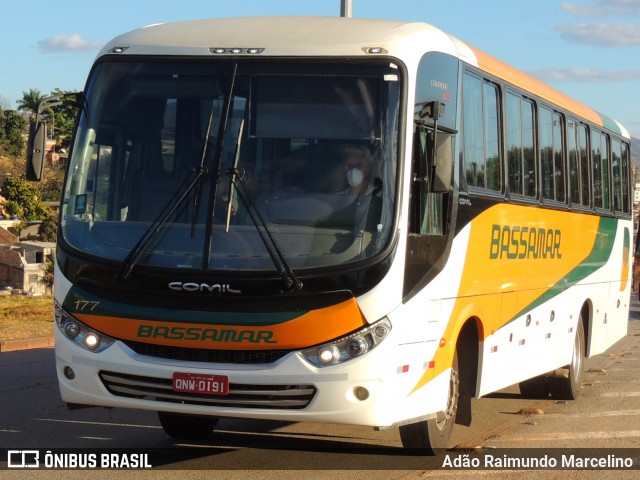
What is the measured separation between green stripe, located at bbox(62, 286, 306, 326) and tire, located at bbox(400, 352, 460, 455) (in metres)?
1.72

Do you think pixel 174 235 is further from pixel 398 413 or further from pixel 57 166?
pixel 57 166

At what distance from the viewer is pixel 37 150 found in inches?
356

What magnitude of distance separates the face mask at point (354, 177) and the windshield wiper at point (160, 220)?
99 centimetres

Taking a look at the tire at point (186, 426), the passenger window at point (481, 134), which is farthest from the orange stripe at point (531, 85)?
the tire at point (186, 426)

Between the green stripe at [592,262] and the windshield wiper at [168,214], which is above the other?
the windshield wiper at [168,214]

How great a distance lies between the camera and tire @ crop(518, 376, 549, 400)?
1345 centimetres

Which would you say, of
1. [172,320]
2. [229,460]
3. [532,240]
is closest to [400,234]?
[172,320]

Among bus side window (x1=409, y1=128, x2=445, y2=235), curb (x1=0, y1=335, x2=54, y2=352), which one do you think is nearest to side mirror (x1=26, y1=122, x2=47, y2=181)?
bus side window (x1=409, y1=128, x2=445, y2=235)

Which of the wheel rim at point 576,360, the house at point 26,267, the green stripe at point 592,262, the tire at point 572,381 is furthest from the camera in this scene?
the house at point 26,267

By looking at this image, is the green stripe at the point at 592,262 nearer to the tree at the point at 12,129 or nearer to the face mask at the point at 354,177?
the face mask at the point at 354,177

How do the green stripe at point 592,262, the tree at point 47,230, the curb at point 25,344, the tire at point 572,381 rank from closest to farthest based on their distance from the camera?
the green stripe at point 592,262
the tire at point 572,381
the curb at point 25,344
the tree at point 47,230

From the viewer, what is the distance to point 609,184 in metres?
15.7

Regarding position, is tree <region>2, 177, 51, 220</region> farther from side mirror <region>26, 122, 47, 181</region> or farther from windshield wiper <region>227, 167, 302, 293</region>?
windshield wiper <region>227, 167, 302, 293</region>

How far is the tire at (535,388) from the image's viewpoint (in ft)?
44.1
